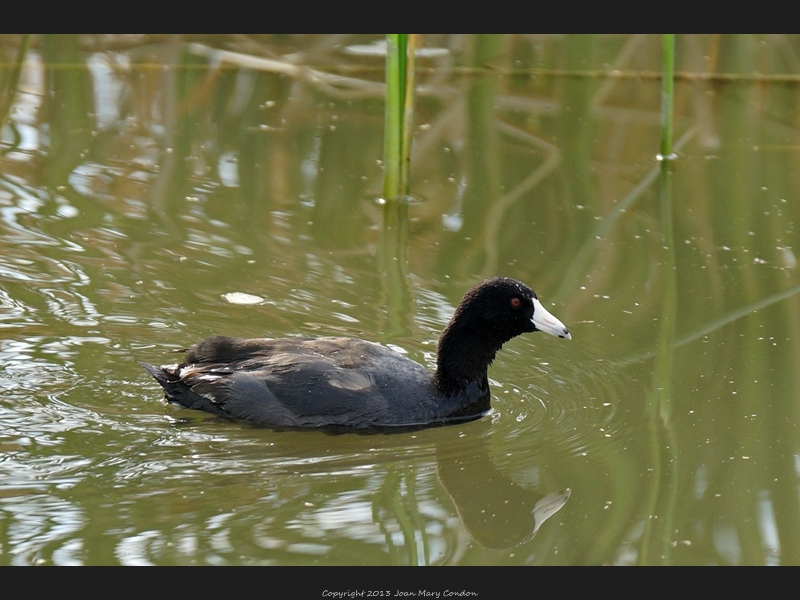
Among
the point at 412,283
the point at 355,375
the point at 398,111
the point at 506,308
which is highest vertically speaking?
the point at 398,111

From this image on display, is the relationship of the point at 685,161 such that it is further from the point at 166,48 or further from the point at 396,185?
the point at 166,48

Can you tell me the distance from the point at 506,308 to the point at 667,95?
374 cm

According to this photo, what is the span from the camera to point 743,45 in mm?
10938

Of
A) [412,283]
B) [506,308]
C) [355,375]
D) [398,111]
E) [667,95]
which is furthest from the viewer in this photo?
[667,95]

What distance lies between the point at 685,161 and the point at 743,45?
2.14 m

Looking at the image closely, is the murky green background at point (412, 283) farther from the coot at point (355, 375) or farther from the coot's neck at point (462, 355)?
the coot's neck at point (462, 355)

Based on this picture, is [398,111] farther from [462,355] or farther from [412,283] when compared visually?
[462,355]

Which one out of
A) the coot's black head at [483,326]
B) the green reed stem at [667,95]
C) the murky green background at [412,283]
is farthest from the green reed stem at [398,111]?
the coot's black head at [483,326]

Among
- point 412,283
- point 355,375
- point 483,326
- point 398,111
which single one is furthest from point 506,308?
point 398,111

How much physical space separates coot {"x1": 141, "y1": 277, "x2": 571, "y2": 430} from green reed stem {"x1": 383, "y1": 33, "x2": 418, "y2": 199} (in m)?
2.46

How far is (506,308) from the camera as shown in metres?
5.86

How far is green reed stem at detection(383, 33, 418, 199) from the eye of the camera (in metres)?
7.82

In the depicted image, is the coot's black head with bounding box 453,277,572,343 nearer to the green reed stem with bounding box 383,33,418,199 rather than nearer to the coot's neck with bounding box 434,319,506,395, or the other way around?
the coot's neck with bounding box 434,319,506,395

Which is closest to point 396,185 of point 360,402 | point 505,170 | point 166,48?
point 505,170
